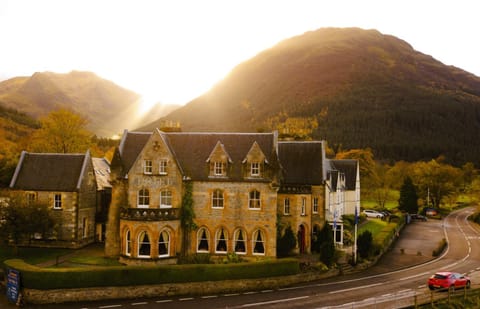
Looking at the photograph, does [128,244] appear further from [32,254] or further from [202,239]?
[32,254]

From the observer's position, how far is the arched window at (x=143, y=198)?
3881cm

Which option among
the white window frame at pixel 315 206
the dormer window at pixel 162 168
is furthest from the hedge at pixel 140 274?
the white window frame at pixel 315 206

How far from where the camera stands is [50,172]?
45031 mm

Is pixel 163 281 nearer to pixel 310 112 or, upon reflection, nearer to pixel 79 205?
pixel 79 205

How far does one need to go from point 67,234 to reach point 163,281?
638 inches

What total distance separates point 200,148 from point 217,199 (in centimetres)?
555

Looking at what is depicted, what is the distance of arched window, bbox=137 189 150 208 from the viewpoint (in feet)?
127

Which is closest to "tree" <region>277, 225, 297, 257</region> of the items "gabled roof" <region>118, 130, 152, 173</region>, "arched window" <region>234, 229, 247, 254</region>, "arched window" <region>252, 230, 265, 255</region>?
"arched window" <region>252, 230, 265, 255</region>

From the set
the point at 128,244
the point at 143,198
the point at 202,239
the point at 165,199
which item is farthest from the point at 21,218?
the point at 202,239

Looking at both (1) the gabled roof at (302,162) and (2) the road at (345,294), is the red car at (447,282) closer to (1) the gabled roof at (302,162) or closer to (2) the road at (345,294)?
(2) the road at (345,294)

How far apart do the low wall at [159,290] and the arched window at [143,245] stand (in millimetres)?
5365

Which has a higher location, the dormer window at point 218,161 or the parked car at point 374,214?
the dormer window at point 218,161

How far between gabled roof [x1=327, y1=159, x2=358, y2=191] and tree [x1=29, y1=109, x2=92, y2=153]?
3888cm

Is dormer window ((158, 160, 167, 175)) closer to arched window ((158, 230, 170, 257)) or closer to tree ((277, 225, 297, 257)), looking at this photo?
arched window ((158, 230, 170, 257))
